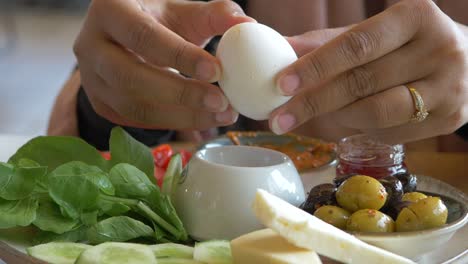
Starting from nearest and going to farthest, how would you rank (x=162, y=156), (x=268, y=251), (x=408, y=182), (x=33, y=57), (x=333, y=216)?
(x=268, y=251), (x=333, y=216), (x=408, y=182), (x=162, y=156), (x=33, y=57)

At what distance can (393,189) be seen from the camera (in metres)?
0.82

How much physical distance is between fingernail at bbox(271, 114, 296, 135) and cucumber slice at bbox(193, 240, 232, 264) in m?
0.16

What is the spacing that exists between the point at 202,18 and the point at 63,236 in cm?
37

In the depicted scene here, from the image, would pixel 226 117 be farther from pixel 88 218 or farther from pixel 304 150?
pixel 304 150

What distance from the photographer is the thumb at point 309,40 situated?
93 cm

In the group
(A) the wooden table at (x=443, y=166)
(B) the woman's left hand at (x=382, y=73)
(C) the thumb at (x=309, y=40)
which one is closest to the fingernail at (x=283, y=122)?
(B) the woman's left hand at (x=382, y=73)

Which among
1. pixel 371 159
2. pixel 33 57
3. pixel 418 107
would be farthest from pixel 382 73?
pixel 33 57

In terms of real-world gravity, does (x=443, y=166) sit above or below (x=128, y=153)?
below

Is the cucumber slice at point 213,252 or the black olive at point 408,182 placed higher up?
the cucumber slice at point 213,252

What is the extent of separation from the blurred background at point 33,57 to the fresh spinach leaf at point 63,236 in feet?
6.02

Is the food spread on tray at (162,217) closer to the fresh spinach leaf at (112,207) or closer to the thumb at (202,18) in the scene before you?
the fresh spinach leaf at (112,207)

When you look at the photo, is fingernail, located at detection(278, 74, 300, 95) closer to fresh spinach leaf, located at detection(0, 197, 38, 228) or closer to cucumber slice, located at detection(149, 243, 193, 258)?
cucumber slice, located at detection(149, 243, 193, 258)

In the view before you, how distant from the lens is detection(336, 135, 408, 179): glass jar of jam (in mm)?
984

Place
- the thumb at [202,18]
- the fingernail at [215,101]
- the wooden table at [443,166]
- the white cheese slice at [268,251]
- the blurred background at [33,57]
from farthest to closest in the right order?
the blurred background at [33,57] → the wooden table at [443,166] → the thumb at [202,18] → the fingernail at [215,101] → the white cheese slice at [268,251]
